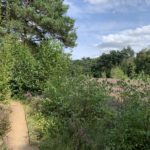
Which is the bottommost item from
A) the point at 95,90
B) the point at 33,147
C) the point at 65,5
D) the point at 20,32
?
the point at 33,147

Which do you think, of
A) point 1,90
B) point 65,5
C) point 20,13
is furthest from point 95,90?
point 65,5

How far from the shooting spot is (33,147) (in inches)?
420

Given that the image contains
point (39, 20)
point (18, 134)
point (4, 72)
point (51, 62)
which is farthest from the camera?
point (39, 20)

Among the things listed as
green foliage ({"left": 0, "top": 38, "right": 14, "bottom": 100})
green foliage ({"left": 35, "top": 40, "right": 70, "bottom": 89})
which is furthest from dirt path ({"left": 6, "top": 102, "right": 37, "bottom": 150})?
green foliage ({"left": 35, "top": 40, "right": 70, "bottom": 89})

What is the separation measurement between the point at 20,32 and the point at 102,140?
20.6m

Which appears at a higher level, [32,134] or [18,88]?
[18,88]

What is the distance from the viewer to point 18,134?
12.0m

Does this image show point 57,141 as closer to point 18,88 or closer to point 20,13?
point 18,88

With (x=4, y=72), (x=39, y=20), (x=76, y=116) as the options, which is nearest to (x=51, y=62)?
(x=4, y=72)

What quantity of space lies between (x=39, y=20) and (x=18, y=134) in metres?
17.6

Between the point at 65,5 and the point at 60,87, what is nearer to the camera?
the point at 60,87

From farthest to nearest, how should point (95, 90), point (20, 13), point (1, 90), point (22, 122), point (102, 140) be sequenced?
point (20, 13) → point (1, 90) → point (22, 122) → point (95, 90) → point (102, 140)

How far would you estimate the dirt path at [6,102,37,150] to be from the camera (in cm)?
1066

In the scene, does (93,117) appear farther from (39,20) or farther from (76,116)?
(39,20)
